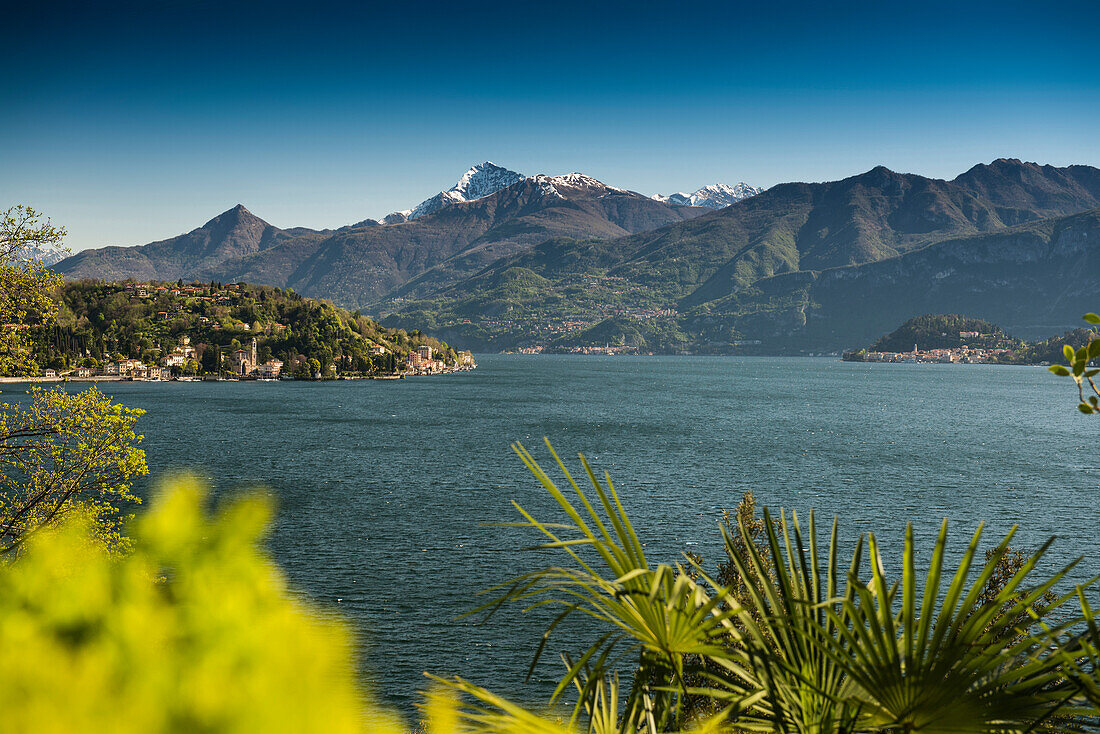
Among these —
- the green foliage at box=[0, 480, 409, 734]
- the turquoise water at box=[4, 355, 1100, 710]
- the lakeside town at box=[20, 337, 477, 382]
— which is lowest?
the turquoise water at box=[4, 355, 1100, 710]

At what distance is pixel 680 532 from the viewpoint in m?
41.6

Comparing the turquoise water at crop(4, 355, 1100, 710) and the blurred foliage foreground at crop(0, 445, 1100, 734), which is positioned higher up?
the blurred foliage foreground at crop(0, 445, 1100, 734)

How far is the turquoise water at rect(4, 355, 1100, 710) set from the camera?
31.6 meters

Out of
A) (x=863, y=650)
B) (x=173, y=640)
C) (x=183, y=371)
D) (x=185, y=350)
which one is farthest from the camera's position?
(x=185, y=350)

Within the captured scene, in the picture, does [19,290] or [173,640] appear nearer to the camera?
[173,640]

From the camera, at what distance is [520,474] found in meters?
63.0

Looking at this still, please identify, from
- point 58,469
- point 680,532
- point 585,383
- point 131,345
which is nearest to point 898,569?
point 680,532

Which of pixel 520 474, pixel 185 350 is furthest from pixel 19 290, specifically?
pixel 185 350

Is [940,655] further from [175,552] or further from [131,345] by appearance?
[131,345]

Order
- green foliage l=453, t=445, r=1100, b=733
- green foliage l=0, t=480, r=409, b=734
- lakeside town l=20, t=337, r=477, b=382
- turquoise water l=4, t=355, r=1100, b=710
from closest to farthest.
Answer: green foliage l=0, t=480, r=409, b=734 → green foliage l=453, t=445, r=1100, b=733 → turquoise water l=4, t=355, r=1100, b=710 → lakeside town l=20, t=337, r=477, b=382

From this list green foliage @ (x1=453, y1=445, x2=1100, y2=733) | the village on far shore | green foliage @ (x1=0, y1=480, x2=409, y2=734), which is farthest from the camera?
the village on far shore

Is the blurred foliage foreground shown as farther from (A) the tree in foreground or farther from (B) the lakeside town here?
(B) the lakeside town

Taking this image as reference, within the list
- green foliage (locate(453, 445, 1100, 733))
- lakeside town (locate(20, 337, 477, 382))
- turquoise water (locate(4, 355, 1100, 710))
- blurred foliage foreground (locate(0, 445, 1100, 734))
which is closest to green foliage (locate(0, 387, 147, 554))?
turquoise water (locate(4, 355, 1100, 710))

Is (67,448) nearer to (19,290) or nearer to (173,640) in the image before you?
(19,290)
